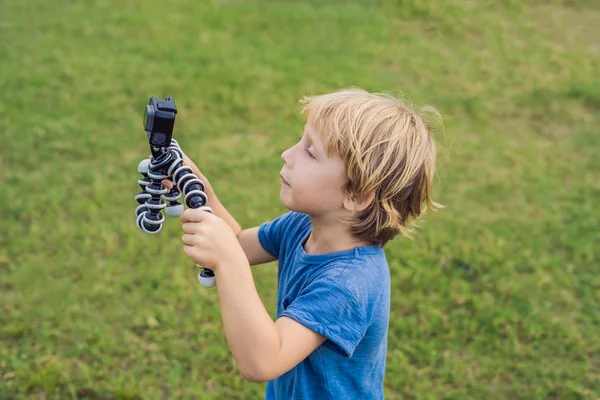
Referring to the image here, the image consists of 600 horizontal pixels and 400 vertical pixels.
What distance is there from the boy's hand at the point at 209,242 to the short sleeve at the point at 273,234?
65cm

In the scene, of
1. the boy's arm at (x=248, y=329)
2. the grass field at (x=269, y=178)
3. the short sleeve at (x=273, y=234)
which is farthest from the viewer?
the grass field at (x=269, y=178)

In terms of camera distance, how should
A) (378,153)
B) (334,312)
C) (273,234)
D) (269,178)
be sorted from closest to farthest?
(334,312) → (378,153) → (273,234) → (269,178)

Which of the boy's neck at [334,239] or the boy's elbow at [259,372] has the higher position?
the boy's neck at [334,239]

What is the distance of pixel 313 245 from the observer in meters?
2.17

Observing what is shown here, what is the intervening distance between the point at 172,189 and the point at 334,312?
1.70 ft

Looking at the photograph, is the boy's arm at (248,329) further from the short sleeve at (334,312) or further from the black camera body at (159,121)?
the black camera body at (159,121)

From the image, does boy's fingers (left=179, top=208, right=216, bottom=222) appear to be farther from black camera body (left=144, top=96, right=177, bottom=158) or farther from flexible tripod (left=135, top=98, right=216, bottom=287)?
black camera body (left=144, top=96, right=177, bottom=158)

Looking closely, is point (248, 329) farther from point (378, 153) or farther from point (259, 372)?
point (378, 153)

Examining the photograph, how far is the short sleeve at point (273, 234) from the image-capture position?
95.3 inches

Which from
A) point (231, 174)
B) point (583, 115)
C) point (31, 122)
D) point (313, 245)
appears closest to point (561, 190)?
point (583, 115)

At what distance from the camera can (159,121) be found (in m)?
1.77

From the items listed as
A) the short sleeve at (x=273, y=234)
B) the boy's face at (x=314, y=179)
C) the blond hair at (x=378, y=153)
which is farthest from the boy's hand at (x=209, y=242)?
the short sleeve at (x=273, y=234)

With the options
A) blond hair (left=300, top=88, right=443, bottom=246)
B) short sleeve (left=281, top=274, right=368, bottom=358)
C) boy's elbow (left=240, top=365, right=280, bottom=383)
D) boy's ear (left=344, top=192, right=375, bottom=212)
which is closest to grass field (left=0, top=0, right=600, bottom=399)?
blond hair (left=300, top=88, right=443, bottom=246)

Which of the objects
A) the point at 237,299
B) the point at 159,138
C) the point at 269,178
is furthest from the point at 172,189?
the point at 269,178
